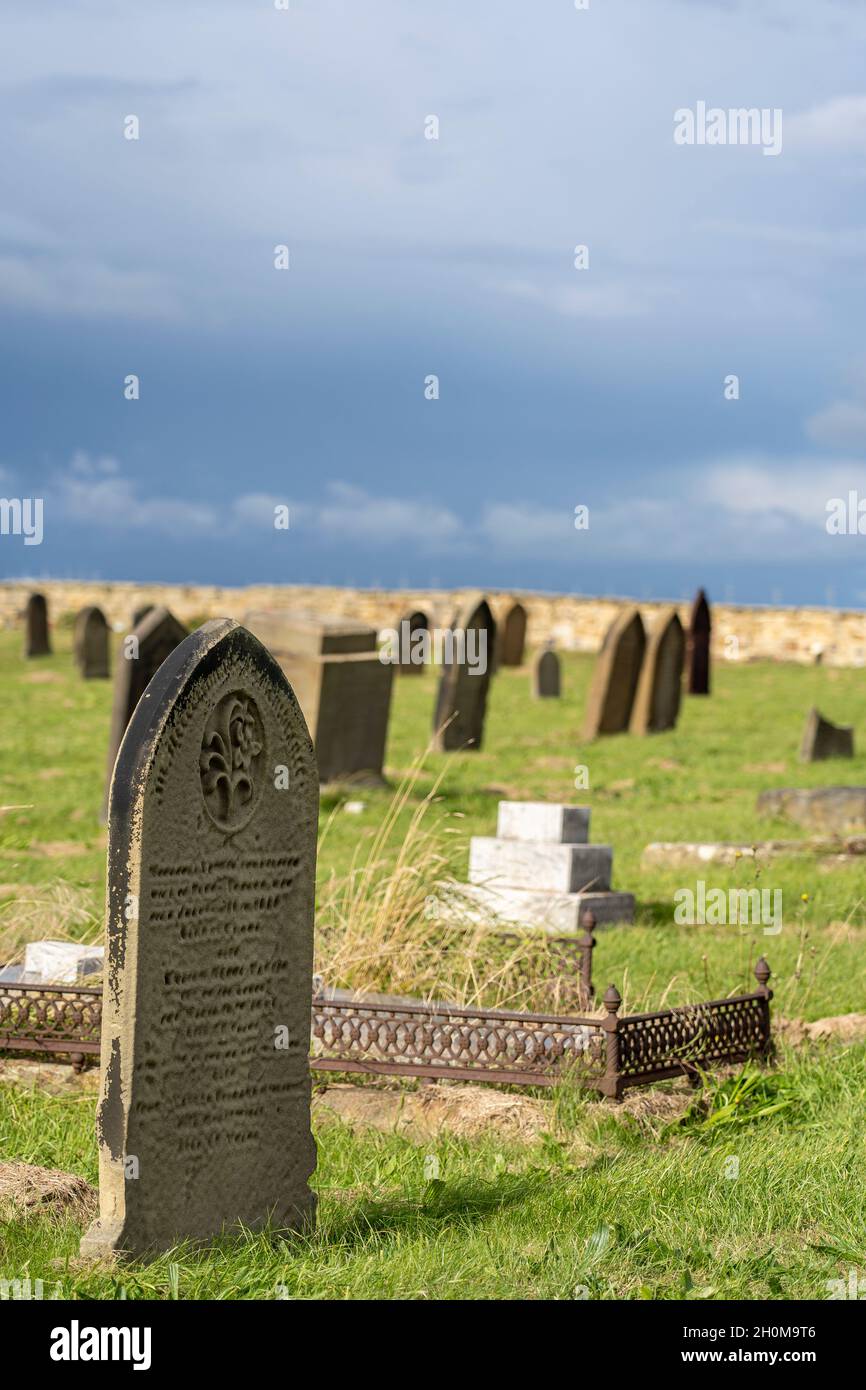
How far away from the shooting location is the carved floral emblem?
4852mm

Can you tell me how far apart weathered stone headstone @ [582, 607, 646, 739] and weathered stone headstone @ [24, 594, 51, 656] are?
1595 centimetres

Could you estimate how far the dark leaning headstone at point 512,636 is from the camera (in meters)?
35.7

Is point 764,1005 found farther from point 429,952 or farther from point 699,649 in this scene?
point 699,649

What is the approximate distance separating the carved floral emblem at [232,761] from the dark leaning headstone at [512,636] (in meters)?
30.6

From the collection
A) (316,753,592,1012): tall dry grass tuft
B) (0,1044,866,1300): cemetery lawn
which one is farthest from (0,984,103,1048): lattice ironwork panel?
(316,753,592,1012): tall dry grass tuft

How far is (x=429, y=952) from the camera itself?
8.46 meters

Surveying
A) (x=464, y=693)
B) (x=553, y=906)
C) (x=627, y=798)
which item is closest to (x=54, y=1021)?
(x=553, y=906)

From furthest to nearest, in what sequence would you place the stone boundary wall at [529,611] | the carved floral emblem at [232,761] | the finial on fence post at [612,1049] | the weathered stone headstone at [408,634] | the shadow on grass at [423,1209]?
the stone boundary wall at [529,611]
the weathered stone headstone at [408,634]
the finial on fence post at [612,1049]
the shadow on grass at [423,1209]
the carved floral emblem at [232,761]

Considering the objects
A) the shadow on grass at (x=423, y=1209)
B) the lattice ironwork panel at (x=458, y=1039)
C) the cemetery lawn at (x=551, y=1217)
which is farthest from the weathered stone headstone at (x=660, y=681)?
the shadow on grass at (x=423, y=1209)

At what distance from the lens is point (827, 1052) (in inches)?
296

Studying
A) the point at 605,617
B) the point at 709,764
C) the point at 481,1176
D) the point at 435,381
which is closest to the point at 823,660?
the point at 605,617

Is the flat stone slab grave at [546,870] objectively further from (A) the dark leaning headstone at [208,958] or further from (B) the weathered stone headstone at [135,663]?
(B) the weathered stone headstone at [135,663]

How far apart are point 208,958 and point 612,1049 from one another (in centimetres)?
248

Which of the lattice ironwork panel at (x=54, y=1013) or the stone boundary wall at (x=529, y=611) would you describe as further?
the stone boundary wall at (x=529, y=611)
